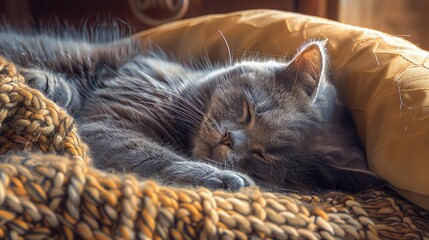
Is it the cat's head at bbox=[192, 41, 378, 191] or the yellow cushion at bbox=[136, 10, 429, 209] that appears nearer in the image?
the yellow cushion at bbox=[136, 10, 429, 209]

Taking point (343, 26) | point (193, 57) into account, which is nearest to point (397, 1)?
point (343, 26)

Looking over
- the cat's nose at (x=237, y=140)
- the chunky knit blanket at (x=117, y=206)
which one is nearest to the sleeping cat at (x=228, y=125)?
the cat's nose at (x=237, y=140)

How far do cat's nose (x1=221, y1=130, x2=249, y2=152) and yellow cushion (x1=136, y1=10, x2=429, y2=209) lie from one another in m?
0.27

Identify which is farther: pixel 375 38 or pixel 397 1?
pixel 397 1

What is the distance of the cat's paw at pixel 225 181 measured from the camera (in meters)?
1.02

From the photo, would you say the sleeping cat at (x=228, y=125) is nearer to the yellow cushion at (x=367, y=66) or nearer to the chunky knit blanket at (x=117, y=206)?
the yellow cushion at (x=367, y=66)

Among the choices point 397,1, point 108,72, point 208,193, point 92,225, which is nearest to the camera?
point 92,225

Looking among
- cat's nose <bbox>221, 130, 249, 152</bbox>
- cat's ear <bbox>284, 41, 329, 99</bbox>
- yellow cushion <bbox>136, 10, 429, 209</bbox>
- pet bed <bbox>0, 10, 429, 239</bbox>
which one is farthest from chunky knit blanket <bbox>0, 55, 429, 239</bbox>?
cat's ear <bbox>284, 41, 329, 99</bbox>

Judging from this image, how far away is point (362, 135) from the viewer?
1265 mm

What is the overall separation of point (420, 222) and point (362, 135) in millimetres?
319

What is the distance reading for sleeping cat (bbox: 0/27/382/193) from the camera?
119cm

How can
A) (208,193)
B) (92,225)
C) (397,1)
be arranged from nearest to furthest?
1. (92,225)
2. (208,193)
3. (397,1)

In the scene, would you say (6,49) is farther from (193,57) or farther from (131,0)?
(131,0)

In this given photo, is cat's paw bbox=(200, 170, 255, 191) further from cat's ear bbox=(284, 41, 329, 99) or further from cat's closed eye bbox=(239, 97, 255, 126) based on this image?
cat's ear bbox=(284, 41, 329, 99)
